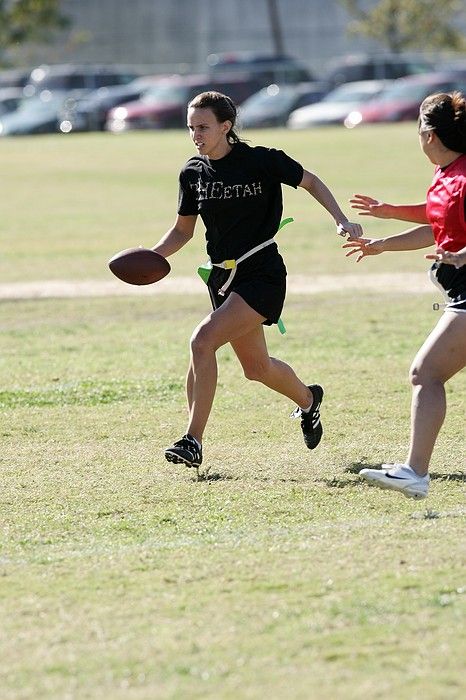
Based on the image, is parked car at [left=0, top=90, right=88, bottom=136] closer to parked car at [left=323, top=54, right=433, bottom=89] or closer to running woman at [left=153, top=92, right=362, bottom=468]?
parked car at [left=323, top=54, right=433, bottom=89]

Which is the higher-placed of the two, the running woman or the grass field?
the running woman

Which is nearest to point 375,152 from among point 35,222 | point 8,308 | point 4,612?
point 35,222

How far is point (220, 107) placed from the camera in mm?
7125

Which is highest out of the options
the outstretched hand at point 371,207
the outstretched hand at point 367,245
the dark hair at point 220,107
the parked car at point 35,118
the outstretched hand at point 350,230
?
the dark hair at point 220,107

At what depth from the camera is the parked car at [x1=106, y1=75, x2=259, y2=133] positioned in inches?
1838

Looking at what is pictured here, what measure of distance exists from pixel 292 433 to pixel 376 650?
3.72 metres

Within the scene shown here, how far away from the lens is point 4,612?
16.3 feet

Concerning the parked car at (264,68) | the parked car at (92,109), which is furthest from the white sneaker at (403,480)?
the parked car at (264,68)

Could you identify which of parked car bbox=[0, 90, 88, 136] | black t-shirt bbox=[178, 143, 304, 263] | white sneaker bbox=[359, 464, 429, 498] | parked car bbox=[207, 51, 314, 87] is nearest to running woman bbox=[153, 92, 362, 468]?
black t-shirt bbox=[178, 143, 304, 263]

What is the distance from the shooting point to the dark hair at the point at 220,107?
711 cm

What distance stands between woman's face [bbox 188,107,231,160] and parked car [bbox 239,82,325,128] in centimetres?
3736

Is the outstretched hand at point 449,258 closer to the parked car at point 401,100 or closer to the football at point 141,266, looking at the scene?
the football at point 141,266

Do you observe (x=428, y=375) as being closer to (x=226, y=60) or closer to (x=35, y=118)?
(x=35, y=118)

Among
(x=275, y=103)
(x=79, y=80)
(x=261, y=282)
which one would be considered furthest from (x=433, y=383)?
(x=79, y=80)
